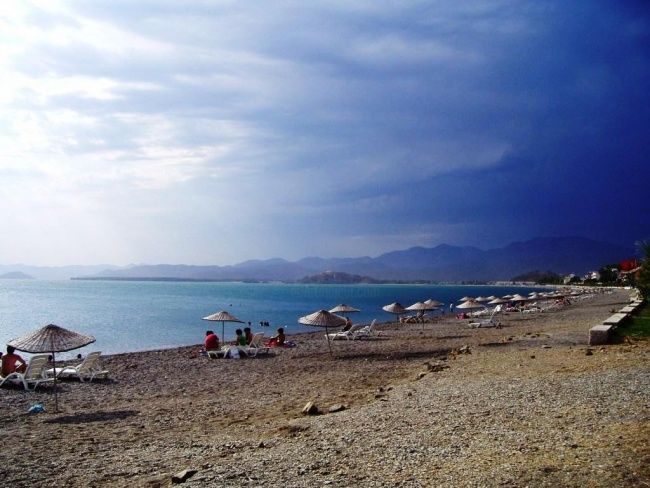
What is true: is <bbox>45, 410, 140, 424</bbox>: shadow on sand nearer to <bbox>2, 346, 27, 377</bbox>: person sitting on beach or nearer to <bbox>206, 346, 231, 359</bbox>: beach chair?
<bbox>2, 346, 27, 377</bbox>: person sitting on beach

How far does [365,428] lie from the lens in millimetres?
7730

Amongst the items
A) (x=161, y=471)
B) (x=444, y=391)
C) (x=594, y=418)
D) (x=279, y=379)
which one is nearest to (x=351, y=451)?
(x=161, y=471)

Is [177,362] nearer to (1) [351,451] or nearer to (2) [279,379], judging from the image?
(2) [279,379]

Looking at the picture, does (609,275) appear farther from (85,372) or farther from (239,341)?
(85,372)

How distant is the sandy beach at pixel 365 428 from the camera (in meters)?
5.69

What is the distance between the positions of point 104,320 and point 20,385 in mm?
42688

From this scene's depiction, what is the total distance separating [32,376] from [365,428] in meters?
10.6

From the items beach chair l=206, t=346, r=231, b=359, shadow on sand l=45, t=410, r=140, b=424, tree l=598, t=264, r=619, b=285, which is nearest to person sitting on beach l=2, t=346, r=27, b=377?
shadow on sand l=45, t=410, r=140, b=424

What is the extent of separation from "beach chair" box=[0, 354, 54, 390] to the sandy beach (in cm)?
29

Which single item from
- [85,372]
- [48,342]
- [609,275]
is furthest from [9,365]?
[609,275]

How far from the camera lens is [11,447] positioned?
8.55m

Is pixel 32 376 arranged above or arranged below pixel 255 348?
above

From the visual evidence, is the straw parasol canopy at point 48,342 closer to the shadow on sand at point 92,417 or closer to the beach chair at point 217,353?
the shadow on sand at point 92,417

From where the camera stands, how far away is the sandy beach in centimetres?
569
